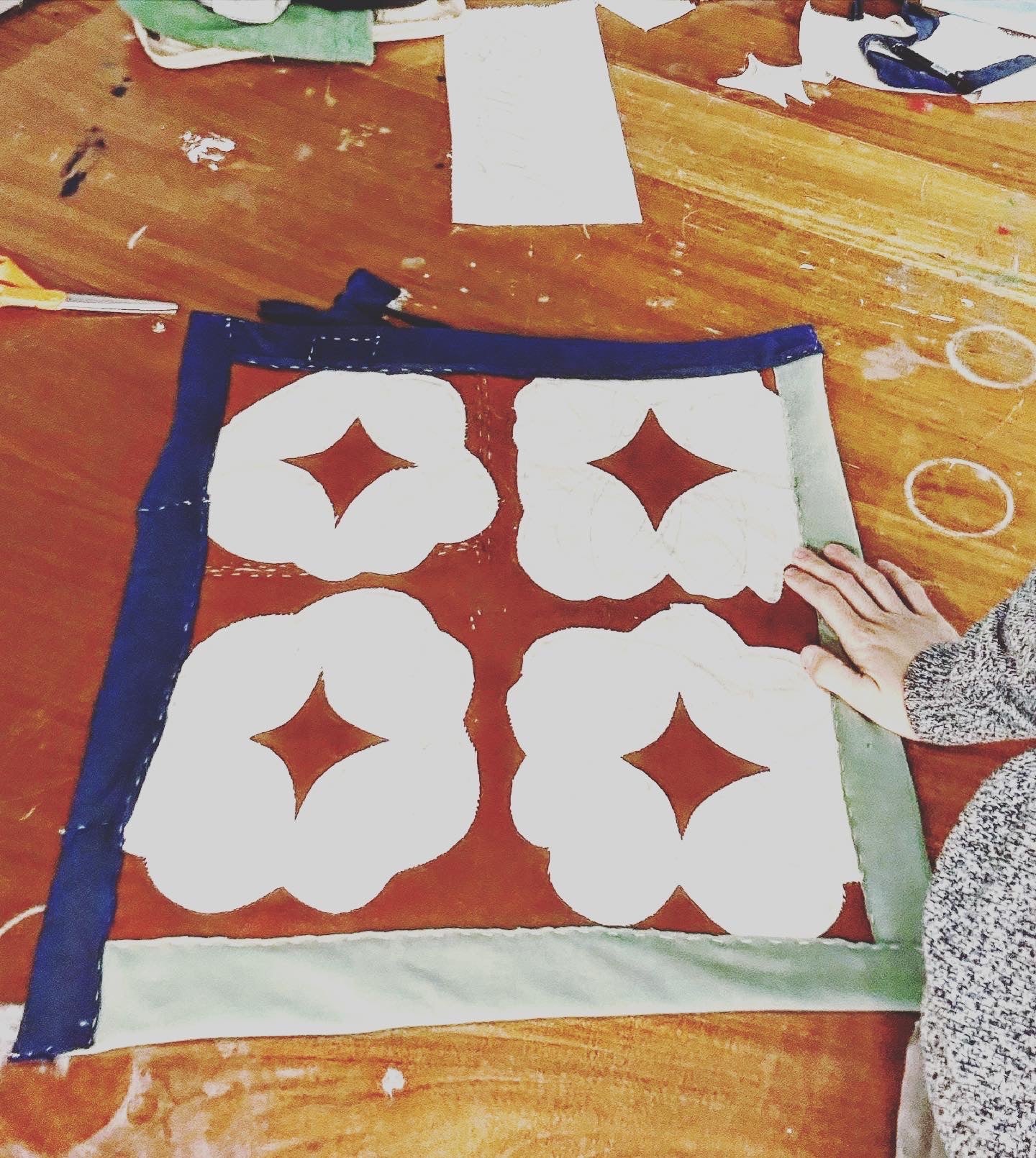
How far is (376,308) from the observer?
0.73 m

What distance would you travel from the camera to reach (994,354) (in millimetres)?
743

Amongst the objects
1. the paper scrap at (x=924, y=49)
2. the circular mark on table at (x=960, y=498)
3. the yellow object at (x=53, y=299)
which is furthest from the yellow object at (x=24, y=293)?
the paper scrap at (x=924, y=49)

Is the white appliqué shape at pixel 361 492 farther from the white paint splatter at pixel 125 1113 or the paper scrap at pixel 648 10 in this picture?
the paper scrap at pixel 648 10

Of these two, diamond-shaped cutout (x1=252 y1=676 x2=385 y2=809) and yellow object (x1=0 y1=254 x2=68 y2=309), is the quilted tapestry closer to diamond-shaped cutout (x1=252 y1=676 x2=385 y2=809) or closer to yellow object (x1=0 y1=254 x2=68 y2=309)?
diamond-shaped cutout (x1=252 y1=676 x2=385 y2=809)

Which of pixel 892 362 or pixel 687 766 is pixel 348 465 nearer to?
pixel 687 766

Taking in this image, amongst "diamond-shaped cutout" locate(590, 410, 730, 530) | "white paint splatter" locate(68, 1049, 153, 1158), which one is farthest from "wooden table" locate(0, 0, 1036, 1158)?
"diamond-shaped cutout" locate(590, 410, 730, 530)

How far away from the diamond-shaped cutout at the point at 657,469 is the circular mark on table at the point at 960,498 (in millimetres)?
144

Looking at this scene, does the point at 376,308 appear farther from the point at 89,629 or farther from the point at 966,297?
the point at 966,297

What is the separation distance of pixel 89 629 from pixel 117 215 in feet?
1.35

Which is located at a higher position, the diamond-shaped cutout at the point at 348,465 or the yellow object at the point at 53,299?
the yellow object at the point at 53,299

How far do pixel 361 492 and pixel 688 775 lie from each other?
287 mm

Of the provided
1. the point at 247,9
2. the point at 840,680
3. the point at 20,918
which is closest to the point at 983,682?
the point at 840,680

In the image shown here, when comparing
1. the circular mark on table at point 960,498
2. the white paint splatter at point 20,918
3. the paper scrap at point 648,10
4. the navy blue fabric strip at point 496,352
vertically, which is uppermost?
the paper scrap at point 648,10

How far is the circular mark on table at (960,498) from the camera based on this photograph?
0.65m
